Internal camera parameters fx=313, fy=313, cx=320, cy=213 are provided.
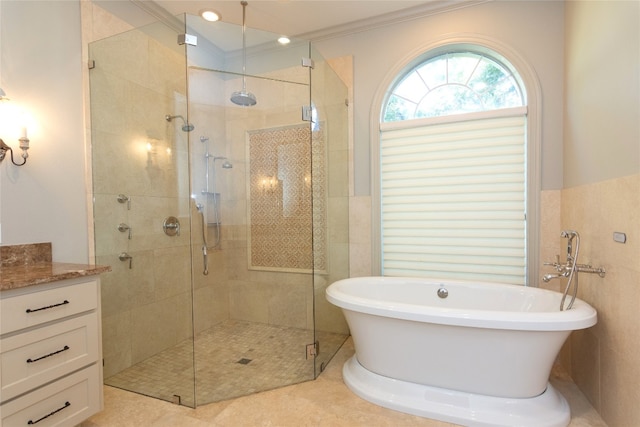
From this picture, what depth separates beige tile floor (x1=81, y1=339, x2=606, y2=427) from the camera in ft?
5.52

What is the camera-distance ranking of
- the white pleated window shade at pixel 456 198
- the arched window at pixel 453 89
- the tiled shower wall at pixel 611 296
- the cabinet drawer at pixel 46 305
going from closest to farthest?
the cabinet drawer at pixel 46 305 → the tiled shower wall at pixel 611 296 → the white pleated window shade at pixel 456 198 → the arched window at pixel 453 89

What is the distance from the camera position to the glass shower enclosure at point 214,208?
85.1 inches

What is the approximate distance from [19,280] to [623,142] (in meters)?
2.79

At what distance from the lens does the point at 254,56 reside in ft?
8.37

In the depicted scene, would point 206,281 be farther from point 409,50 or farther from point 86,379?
point 409,50

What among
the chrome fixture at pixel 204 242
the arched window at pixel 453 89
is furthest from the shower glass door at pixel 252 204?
the arched window at pixel 453 89

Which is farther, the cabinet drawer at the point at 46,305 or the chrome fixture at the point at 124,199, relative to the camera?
the chrome fixture at the point at 124,199

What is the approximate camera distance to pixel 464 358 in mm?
1711

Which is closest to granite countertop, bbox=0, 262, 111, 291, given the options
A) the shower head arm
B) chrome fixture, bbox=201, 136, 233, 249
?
chrome fixture, bbox=201, 136, 233, 249

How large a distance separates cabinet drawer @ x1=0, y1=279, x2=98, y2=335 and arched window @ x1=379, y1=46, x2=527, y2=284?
2.11 m

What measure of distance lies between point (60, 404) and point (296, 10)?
293 centimetres

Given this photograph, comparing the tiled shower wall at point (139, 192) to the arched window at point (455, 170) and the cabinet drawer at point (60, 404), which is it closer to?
the cabinet drawer at point (60, 404)

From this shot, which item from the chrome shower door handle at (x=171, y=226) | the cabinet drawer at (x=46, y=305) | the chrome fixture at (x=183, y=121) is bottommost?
the cabinet drawer at (x=46, y=305)

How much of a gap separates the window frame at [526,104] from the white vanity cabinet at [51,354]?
80.2 inches
